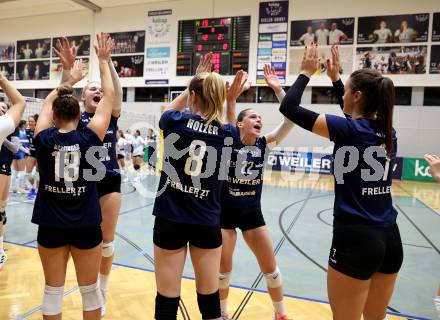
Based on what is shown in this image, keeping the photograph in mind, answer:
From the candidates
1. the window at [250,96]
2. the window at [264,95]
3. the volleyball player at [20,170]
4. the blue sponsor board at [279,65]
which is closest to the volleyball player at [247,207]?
the volleyball player at [20,170]

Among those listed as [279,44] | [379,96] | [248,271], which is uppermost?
[279,44]

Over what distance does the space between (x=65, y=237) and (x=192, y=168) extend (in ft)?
2.93

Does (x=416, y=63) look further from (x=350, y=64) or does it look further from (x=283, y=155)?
(x=283, y=155)

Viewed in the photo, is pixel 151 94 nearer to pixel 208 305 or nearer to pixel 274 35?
pixel 274 35

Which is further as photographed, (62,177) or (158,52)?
(158,52)

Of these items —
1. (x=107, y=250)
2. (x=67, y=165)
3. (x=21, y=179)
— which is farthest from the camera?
(x=21, y=179)

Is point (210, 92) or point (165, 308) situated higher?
point (210, 92)

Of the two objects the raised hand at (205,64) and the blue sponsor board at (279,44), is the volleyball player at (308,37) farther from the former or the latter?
the raised hand at (205,64)

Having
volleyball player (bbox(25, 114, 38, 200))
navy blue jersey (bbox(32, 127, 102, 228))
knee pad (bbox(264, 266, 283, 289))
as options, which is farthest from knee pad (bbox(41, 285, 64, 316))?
Answer: volleyball player (bbox(25, 114, 38, 200))

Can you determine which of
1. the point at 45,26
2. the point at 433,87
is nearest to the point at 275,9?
the point at 433,87

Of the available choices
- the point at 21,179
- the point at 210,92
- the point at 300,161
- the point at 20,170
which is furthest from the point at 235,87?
the point at 300,161

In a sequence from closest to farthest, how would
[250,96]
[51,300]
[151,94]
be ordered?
1. [51,300]
2. [250,96]
3. [151,94]

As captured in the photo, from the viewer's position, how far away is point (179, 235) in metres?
2.06

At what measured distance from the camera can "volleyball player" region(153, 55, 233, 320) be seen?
205cm
